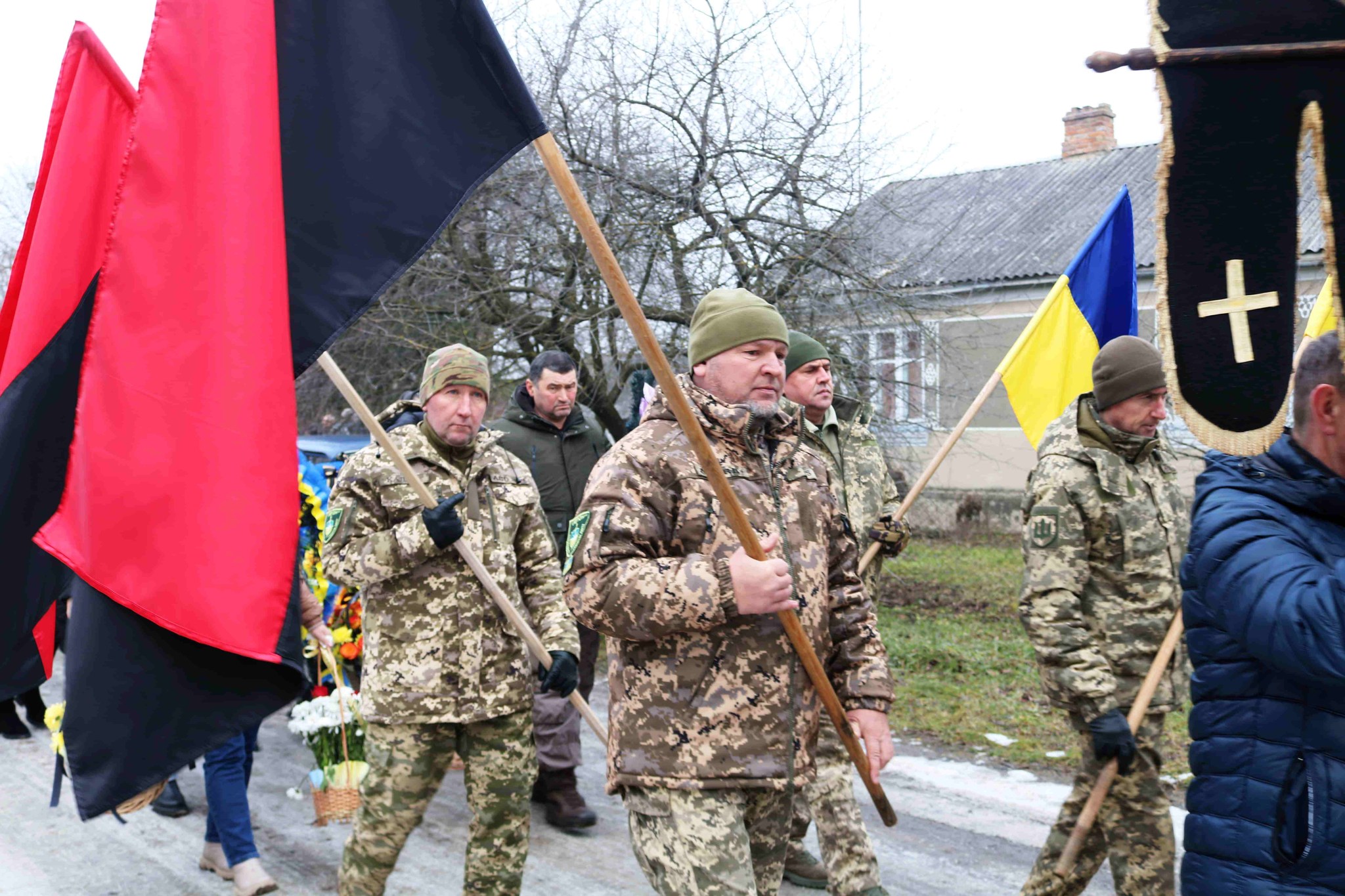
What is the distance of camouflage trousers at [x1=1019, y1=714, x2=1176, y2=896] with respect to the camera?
4055 millimetres

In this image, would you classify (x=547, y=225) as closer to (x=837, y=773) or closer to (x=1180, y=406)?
(x=837, y=773)

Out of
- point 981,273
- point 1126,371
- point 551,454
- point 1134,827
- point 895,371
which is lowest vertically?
point 1134,827

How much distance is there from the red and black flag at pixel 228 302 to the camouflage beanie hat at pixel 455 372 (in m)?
1.73

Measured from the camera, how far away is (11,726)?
7422 millimetres

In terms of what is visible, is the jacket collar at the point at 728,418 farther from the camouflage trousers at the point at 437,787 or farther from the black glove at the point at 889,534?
the black glove at the point at 889,534

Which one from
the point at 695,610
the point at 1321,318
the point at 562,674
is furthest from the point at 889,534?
the point at 695,610

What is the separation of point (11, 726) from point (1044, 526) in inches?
259

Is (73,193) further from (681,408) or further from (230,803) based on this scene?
(230,803)

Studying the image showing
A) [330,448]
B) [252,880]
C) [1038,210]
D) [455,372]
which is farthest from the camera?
[1038,210]

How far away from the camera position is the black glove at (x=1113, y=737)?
392 centimetres

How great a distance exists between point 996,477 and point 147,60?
19102 millimetres

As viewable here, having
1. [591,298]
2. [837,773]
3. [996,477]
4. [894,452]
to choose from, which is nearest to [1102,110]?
[996,477]

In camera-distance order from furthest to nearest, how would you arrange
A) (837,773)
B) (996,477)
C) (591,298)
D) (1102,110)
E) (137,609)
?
(1102,110) → (996,477) → (591,298) → (837,773) → (137,609)

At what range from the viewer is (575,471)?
6.68 meters
